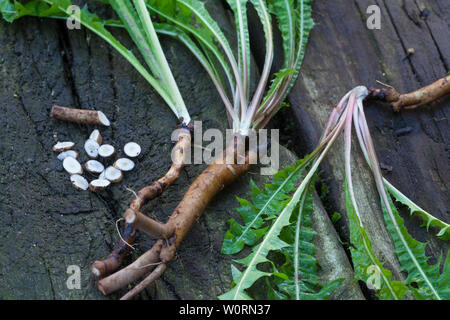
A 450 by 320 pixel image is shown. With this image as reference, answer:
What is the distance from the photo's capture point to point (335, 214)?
1905mm

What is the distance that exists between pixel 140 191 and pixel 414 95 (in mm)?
1339

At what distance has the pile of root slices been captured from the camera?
1793 mm

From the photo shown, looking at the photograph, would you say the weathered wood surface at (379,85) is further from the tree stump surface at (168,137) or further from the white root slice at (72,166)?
the white root slice at (72,166)

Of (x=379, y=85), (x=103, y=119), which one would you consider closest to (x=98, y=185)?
(x=103, y=119)

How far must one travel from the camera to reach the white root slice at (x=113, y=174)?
5.96 feet

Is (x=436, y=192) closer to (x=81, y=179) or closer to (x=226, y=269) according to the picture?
(x=226, y=269)

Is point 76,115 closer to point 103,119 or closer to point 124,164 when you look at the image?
point 103,119

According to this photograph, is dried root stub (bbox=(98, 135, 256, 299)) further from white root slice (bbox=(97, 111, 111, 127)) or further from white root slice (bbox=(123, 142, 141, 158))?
white root slice (bbox=(97, 111, 111, 127))

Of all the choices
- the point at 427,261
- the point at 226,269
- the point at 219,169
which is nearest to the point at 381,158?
the point at 427,261

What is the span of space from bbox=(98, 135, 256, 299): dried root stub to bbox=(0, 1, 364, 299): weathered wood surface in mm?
73

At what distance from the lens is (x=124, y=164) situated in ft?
6.08

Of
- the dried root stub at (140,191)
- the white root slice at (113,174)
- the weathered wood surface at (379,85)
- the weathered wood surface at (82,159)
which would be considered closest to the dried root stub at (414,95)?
the weathered wood surface at (379,85)

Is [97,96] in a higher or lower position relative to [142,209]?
→ higher
